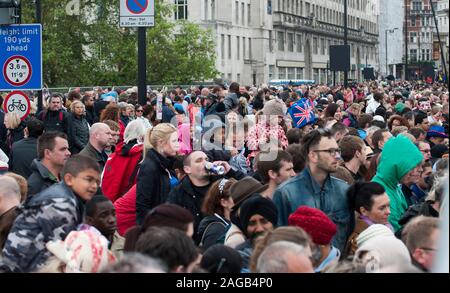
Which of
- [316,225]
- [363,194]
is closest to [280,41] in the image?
[363,194]

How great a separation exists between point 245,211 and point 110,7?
49162mm

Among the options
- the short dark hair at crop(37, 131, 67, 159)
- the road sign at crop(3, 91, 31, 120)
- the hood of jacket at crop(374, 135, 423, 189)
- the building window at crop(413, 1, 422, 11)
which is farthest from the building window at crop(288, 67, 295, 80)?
the short dark hair at crop(37, 131, 67, 159)

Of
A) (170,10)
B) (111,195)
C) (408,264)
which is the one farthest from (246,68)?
(408,264)

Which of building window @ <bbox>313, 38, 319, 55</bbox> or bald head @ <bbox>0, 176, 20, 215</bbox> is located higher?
building window @ <bbox>313, 38, 319, 55</bbox>

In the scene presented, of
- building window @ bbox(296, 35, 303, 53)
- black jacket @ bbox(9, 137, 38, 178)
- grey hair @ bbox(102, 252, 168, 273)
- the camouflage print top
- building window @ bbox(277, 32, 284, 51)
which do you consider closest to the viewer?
grey hair @ bbox(102, 252, 168, 273)

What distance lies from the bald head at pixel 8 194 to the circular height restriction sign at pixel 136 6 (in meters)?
8.47

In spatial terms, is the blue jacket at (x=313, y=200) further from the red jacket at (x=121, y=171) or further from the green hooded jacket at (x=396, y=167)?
the red jacket at (x=121, y=171)

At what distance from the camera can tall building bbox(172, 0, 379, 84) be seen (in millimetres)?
80625

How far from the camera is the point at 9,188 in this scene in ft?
24.0

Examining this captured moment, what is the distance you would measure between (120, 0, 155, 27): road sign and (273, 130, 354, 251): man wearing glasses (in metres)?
7.95

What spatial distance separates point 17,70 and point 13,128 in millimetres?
1403

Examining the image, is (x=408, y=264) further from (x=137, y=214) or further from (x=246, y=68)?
(x=246, y=68)

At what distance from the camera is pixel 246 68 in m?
86.6

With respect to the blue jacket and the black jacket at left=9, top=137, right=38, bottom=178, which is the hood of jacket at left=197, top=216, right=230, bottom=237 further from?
the black jacket at left=9, top=137, right=38, bottom=178
